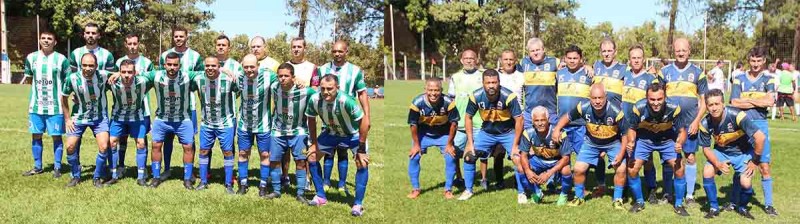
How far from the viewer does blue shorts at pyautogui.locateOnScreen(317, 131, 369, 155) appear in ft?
20.0

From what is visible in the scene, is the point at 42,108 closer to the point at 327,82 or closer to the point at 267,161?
the point at 267,161

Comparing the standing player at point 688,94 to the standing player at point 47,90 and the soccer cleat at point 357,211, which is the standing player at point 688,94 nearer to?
the soccer cleat at point 357,211

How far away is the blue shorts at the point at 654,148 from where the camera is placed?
639 cm

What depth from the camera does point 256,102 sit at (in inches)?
257

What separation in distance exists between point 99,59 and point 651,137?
5443 mm

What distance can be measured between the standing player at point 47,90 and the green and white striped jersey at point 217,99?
1.74 metres

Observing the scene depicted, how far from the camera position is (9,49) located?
35.3 meters

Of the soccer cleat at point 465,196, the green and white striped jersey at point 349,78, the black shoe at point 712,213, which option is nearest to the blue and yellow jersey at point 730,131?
the black shoe at point 712,213

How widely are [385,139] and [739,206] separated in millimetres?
6010

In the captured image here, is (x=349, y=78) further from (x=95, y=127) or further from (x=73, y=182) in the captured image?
(x=73, y=182)

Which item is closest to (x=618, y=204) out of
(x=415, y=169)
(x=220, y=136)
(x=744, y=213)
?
(x=744, y=213)

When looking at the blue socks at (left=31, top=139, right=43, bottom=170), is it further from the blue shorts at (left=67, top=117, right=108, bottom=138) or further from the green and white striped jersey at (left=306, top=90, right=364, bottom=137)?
the green and white striped jersey at (left=306, top=90, right=364, bottom=137)

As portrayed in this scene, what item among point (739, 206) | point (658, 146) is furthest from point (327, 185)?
point (739, 206)

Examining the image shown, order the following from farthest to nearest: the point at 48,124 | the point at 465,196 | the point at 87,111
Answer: the point at 48,124, the point at 87,111, the point at 465,196
